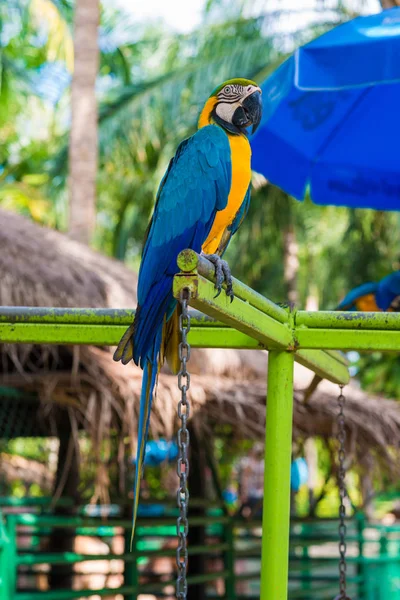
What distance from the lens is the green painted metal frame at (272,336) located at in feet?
5.70

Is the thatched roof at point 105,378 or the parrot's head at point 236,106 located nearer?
the parrot's head at point 236,106

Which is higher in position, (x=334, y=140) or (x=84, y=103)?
(x=84, y=103)

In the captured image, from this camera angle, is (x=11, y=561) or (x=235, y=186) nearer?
(x=235, y=186)

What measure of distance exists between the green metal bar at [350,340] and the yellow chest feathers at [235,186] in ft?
1.35

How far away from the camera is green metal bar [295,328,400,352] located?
1844 millimetres

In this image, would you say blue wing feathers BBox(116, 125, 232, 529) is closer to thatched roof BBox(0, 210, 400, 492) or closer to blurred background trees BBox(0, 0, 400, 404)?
thatched roof BBox(0, 210, 400, 492)

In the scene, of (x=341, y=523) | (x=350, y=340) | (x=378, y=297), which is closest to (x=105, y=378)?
(x=378, y=297)

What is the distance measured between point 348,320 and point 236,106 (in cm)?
67

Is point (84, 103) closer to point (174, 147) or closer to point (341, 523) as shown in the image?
point (174, 147)

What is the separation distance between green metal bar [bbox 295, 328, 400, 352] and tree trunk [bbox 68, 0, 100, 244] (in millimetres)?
4694

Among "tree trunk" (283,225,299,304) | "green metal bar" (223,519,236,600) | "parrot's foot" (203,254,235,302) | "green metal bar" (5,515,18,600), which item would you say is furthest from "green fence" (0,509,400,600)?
"tree trunk" (283,225,299,304)

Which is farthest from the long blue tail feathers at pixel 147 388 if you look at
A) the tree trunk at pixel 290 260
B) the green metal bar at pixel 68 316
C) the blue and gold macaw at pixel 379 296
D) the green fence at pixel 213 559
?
the tree trunk at pixel 290 260

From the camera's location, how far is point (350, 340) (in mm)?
1852

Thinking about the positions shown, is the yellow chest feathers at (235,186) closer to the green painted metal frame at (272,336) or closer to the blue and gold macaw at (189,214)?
the blue and gold macaw at (189,214)
